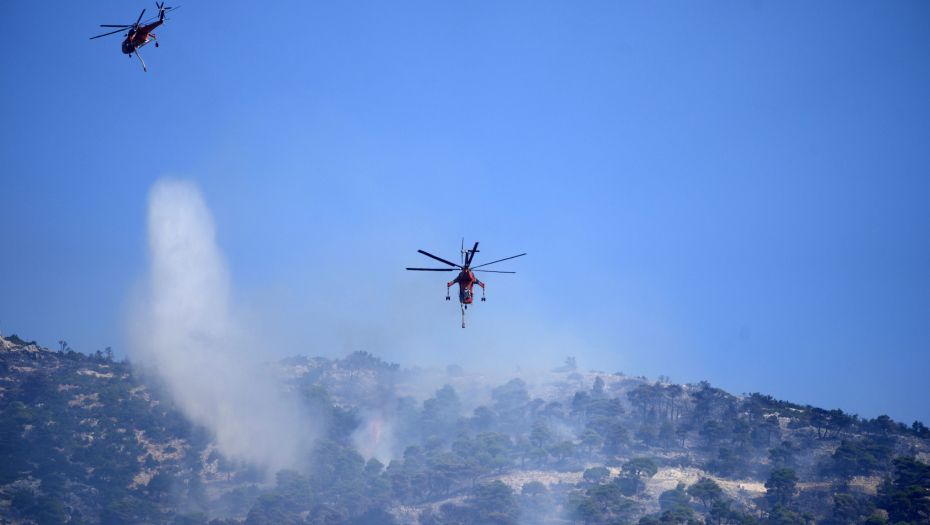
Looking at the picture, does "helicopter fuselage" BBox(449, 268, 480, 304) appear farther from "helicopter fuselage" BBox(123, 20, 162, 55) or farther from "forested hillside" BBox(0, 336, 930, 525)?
"forested hillside" BBox(0, 336, 930, 525)

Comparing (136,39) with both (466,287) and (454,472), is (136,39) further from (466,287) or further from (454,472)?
(454,472)

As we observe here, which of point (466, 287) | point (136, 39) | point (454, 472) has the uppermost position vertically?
point (136, 39)

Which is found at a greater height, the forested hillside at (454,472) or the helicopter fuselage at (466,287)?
the helicopter fuselage at (466,287)

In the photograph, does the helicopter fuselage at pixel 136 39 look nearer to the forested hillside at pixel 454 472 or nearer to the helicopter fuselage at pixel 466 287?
the helicopter fuselage at pixel 466 287

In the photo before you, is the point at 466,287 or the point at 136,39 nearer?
the point at 466,287

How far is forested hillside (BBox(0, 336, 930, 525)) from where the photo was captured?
13488 cm

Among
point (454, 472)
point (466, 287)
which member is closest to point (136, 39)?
point (466, 287)

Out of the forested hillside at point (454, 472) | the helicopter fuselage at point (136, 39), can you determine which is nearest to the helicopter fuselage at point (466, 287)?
the helicopter fuselage at point (136, 39)

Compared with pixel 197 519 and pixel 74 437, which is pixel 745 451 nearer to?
pixel 197 519

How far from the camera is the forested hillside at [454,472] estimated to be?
443 ft

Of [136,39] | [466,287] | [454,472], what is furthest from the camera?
[454,472]

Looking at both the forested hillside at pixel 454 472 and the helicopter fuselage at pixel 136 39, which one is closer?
the helicopter fuselage at pixel 136 39

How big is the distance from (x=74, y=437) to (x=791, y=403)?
22674 cm

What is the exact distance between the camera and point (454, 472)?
565 feet
